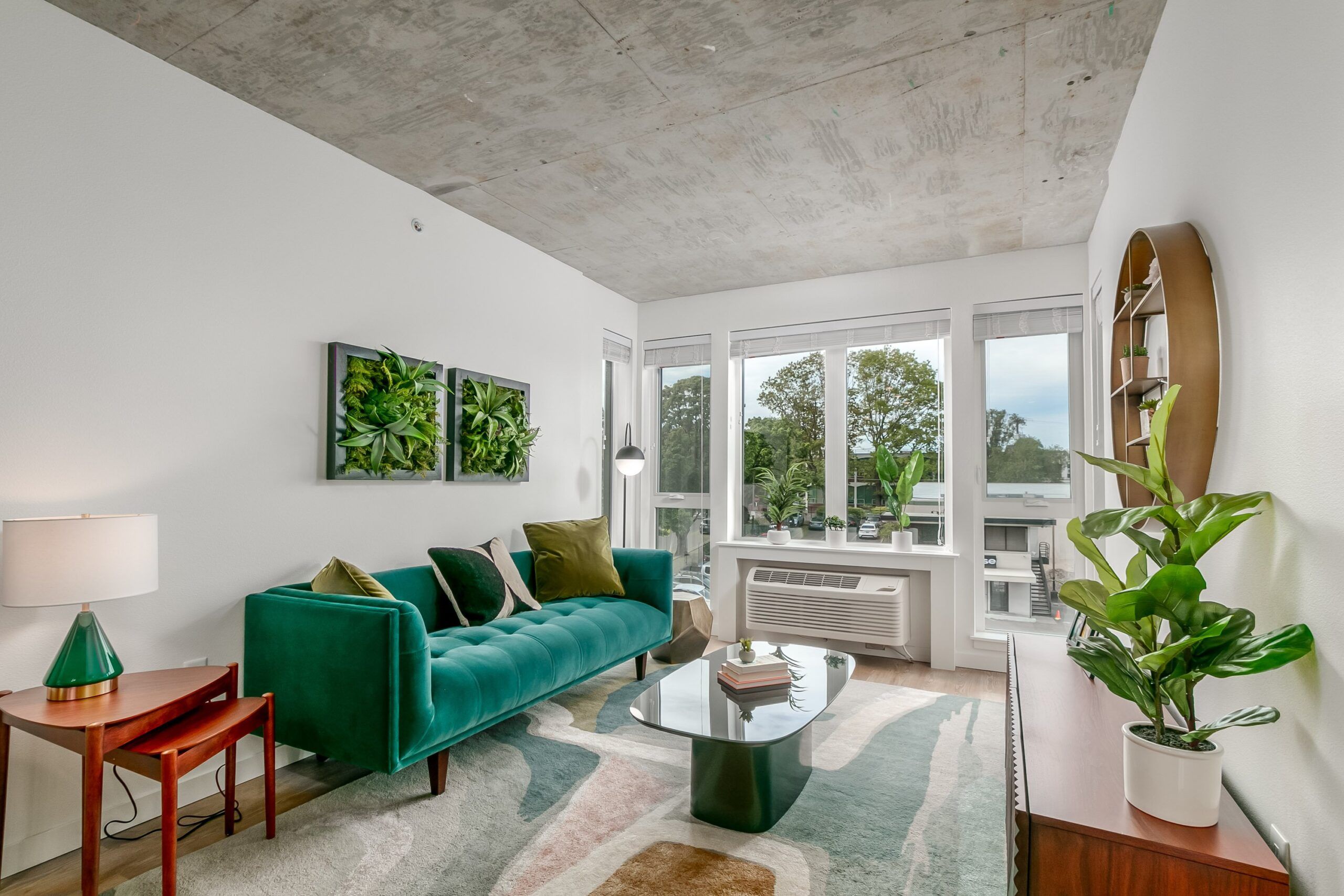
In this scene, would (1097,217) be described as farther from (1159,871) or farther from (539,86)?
(1159,871)

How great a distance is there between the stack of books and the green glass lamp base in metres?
1.93

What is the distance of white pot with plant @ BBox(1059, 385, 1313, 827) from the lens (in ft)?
3.72

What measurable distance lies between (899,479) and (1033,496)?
781mm

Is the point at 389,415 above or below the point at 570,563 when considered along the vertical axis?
above

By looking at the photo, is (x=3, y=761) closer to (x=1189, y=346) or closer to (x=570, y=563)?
(x=570, y=563)

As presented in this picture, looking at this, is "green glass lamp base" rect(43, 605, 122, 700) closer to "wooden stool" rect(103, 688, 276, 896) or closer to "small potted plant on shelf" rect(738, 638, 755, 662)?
"wooden stool" rect(103, 688, 276, 896)

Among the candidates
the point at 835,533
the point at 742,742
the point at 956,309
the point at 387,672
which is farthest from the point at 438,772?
the point at 956,309

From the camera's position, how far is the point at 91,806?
1.69 m

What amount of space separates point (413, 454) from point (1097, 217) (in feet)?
12.2

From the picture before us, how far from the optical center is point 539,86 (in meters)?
2.52

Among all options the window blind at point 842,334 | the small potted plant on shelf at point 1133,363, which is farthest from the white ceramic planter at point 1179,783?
the window blind at point 842,334

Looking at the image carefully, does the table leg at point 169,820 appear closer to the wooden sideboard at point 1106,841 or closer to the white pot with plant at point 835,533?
the wooden sideboard at point 1106,841

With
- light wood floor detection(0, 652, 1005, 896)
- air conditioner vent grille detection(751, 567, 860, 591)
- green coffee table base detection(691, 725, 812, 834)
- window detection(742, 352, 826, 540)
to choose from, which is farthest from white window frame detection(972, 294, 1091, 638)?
light wood floor detection(0, 652, 1005, 896)

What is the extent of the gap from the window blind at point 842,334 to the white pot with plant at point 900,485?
0.76 meters
